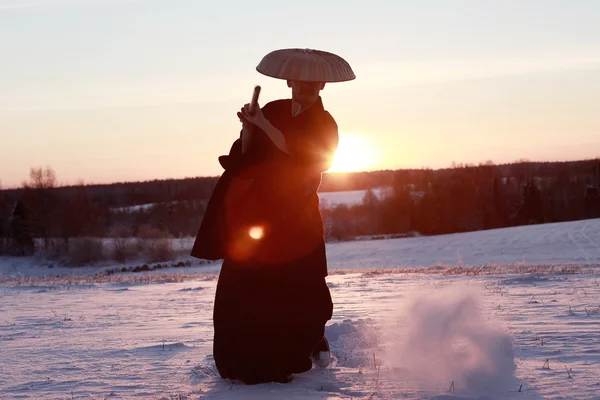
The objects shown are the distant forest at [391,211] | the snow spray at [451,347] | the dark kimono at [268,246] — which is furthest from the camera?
the distant forest at [391,211]

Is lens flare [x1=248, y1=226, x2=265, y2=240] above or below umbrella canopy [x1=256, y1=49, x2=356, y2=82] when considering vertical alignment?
below

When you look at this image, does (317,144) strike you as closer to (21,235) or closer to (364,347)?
(364,347)

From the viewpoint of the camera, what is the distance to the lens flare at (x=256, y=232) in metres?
5.89

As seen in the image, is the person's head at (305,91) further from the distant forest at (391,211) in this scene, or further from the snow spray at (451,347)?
the distant forest at (391,211)

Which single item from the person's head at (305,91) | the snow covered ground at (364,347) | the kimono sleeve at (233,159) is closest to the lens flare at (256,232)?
the kimono sleeve at (233,159)

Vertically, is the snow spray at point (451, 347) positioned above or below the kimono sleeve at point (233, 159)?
below

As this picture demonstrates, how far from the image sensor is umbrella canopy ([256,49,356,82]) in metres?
5.58

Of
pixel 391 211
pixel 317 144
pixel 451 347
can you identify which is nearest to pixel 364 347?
pixel 451 347

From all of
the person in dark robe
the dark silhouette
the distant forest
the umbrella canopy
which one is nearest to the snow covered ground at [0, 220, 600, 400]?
the person in dark robe

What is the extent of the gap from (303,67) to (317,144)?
0.61 metres

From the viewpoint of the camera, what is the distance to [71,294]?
14.0 meters

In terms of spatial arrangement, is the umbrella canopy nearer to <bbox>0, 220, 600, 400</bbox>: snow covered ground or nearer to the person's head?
the person's head

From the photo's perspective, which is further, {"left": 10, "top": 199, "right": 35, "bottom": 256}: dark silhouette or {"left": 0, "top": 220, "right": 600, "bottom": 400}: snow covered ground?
{"left": 10, "top": 199, "right": 35, "bottom": 256}: dark silhouette

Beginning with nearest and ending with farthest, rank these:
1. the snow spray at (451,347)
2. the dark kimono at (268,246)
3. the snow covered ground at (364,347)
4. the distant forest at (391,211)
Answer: the snow covered ground at (364,347) < the snow spray at (451,347) < the dark kimono at (268,246) < the distant forest at (391,211)
